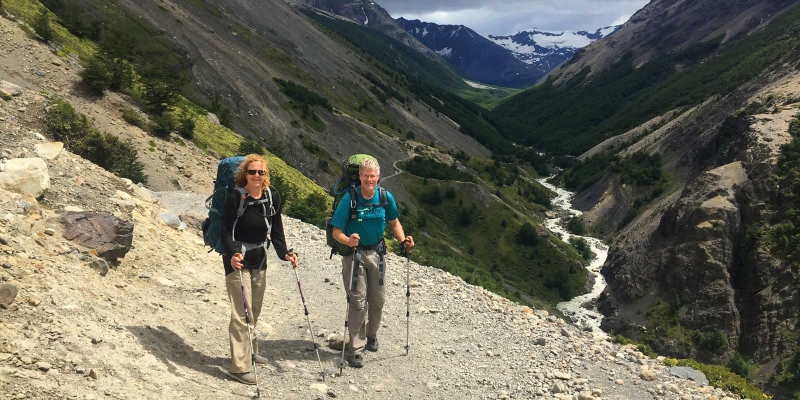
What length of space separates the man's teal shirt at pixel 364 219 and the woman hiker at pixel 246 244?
3.68 feet

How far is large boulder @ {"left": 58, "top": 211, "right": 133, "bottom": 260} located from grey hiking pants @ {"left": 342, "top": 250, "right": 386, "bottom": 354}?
194 inches

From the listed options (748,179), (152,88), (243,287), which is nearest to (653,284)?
(748,179)

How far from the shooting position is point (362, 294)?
343 inches

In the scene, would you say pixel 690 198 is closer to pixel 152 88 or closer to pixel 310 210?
pixel 310 210

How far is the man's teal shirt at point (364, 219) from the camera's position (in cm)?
854

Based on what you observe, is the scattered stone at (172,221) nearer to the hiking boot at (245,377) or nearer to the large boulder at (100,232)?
the large boulder at (100,232)

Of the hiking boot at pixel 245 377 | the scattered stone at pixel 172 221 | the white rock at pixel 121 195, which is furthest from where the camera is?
the scattered stone at pixel 172 221

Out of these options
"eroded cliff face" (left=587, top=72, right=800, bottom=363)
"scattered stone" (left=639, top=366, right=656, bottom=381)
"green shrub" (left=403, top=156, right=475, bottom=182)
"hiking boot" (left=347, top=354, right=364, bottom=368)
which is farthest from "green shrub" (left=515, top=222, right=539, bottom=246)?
"hiking boot" (left=347, top=354, right=364, bottom=368)

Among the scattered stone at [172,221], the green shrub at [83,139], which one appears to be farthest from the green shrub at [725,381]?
the green shrub at [83,139]

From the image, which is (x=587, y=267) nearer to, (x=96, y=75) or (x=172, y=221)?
(x=96, y=75)

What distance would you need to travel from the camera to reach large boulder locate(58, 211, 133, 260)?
9406mm

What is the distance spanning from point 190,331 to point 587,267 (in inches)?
3277

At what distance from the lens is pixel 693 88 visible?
177m

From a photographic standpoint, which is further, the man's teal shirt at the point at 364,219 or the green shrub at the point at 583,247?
the green shrub at the point at 583,247
